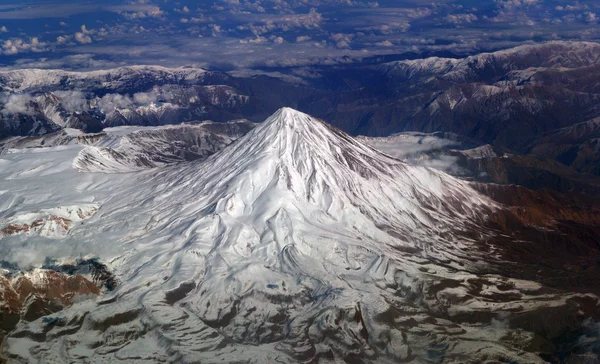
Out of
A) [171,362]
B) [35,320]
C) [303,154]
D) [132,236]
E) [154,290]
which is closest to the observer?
[171,362]

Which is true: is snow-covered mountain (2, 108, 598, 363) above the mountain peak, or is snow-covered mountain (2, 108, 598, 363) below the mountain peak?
below

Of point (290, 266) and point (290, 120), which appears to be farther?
point (290, 120)

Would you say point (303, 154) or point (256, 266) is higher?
point (303, 154)

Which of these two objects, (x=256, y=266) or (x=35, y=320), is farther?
(x=256, y=266)

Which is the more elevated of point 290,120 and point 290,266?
point 290,120

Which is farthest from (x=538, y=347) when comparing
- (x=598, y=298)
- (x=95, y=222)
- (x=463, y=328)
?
(x=95, y=222)

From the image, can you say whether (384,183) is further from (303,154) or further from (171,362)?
(171,362)

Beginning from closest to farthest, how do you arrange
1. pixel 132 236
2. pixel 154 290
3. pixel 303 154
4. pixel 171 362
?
pixel 171 362, pixel 154 290, pixel 132 236, pixel 303 154
